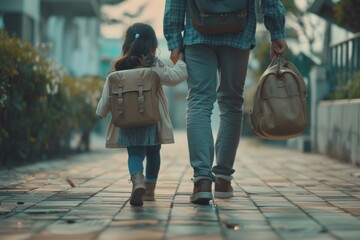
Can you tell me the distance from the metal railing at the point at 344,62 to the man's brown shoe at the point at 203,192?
6.40 m

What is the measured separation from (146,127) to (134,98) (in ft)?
0.72

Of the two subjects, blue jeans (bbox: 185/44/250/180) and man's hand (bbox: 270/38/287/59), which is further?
man's hand (bbox: 270/38/287/59)

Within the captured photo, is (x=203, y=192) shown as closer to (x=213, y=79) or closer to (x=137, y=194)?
(x=137, y=194)

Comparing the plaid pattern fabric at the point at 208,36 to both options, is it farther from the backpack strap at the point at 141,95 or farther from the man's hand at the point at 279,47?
the backpack strap at the point at 141,95

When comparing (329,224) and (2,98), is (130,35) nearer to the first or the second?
(329,224)

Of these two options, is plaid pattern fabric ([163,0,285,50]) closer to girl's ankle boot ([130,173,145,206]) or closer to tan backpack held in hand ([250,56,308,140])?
tan backpack held in hand ([250,56,308,140])

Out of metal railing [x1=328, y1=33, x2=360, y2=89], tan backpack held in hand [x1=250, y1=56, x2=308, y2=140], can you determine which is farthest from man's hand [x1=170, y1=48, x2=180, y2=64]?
metal railing [x1=328, y1=33, x2=360, y2=89]

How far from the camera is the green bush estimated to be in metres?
7.53

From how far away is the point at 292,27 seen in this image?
22.7 m

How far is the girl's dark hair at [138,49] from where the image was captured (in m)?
4.75

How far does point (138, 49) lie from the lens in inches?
187

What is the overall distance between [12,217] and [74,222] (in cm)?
41

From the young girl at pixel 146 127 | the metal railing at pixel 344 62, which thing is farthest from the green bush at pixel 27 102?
the metal railing at pixel 344 62

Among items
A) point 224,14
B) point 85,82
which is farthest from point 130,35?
point 85,82
